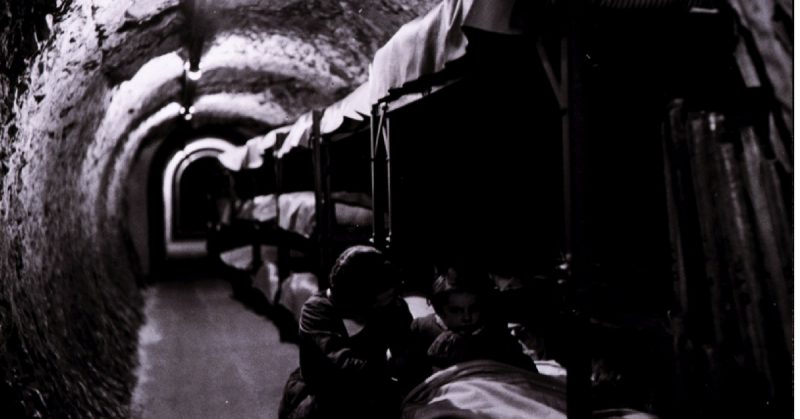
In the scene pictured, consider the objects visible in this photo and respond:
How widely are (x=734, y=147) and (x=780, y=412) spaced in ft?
3.13

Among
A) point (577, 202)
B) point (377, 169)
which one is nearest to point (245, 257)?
point (377, 169)

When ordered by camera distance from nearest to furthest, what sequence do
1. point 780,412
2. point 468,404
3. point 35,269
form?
1. point 780,412
2. point 468,404
3. point 35,269

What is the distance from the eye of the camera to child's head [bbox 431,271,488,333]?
420 centimetres

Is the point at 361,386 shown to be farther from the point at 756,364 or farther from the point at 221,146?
the point at 221,146

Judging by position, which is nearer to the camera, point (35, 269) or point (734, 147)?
point (734, 147)

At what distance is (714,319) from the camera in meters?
2.59

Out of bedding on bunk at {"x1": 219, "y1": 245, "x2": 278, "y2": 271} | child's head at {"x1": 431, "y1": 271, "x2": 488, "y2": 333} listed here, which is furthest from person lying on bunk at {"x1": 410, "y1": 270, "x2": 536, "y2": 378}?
bedding on bunk at {"x1": 219, "y1": 245, "x2": 278, "y2": 271}

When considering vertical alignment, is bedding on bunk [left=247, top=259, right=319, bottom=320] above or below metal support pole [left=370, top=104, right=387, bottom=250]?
below

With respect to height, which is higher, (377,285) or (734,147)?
(734,147)

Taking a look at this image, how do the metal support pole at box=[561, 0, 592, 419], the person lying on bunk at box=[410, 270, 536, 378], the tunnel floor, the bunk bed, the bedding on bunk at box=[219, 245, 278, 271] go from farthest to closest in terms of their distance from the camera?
the bedding on bunk at box=[219, 245, 278, 271]
the bunk bed
the tunnel floor
the person lying on bunk at box=[410, 270, 536, 378]
the metal support pole at box=[561, 0, 592, 419]

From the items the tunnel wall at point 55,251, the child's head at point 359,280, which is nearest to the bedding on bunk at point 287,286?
the tunnel wall at point 55,251

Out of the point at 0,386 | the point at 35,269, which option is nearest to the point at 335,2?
the point at 35,269

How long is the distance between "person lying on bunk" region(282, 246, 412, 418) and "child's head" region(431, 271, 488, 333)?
1.14 ft

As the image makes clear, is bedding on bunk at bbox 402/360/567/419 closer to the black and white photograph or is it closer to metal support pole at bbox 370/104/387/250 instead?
the black and white photograph
